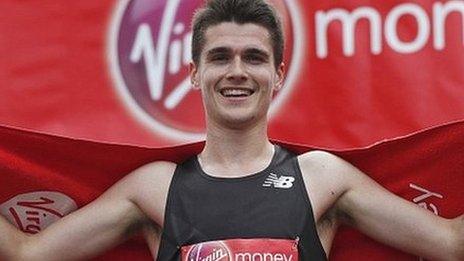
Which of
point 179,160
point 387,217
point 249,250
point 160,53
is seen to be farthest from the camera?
point 160,53

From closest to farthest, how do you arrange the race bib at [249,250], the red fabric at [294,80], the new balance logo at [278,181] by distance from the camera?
1. the race bib at [249,250]
2. the new balance logo at [278,181]
3. the red fabric at [294,80]

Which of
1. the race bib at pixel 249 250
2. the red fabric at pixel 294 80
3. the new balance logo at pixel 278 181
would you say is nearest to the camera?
the race bib at pixel 249 250

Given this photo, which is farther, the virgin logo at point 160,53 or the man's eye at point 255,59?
the virgin logo at point 160,53

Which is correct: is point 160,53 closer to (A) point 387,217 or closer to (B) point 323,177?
(B) point 323,177

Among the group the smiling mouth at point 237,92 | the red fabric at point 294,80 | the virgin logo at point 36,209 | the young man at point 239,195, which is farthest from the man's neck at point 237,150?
the virgin logo at point 36,209

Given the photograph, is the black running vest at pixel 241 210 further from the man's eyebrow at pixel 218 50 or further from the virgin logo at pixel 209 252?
the man's eyebrow at pixel 218 50

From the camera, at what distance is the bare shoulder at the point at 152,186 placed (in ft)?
6.85

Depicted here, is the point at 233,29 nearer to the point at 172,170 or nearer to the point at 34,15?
the point at 172,170

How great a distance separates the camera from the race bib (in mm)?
1955

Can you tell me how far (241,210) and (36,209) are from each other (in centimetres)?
48

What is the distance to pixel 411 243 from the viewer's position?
2051mm

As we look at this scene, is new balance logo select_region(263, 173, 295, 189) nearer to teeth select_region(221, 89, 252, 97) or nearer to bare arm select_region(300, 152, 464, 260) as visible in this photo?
bare arm select_region(300, 152, 464, 260)

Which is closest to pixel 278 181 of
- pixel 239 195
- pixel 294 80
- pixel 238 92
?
pixel 239 195

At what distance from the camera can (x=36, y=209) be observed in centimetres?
215
